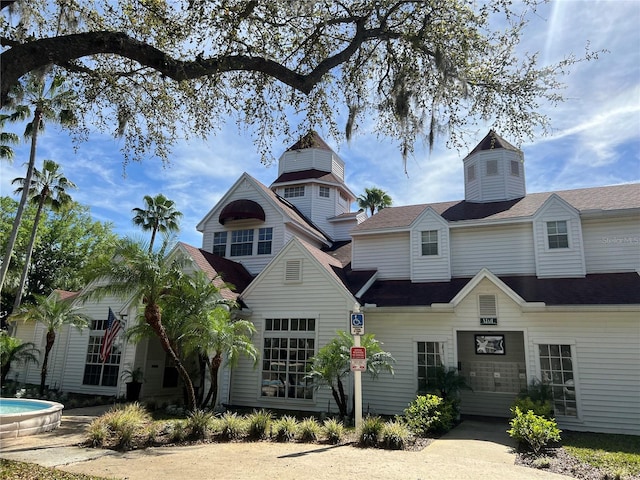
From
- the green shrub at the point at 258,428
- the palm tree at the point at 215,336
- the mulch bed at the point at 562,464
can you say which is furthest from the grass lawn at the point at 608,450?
the palm tree at the point at 215,336

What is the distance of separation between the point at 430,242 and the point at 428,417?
25.1ft

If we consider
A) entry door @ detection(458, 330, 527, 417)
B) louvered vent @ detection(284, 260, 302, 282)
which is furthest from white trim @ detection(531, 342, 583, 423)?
Answer: louvered vent @ detection(284, 260, 302, 282)

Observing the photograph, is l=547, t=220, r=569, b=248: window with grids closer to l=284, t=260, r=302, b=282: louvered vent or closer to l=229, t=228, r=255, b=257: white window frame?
l=284, t=260, r=302, b=282: louvered vent

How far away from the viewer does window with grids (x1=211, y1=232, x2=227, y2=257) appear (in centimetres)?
2142

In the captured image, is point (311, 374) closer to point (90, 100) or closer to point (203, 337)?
point (203, 337)

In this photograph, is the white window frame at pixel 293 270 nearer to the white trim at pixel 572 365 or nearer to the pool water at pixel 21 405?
the white trim at pixel 572 365

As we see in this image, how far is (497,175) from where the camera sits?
63.1 feet

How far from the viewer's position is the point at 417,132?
9531 millimetres

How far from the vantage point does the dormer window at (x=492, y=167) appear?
1930 cm

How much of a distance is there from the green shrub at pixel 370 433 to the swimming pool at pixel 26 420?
7606mm

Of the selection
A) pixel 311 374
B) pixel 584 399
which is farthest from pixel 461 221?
pixel 311 374

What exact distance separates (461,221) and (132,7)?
13.0 m

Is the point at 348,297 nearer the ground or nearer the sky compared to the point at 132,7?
nearer the ground

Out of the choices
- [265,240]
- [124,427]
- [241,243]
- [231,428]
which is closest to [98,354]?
[241,243]
